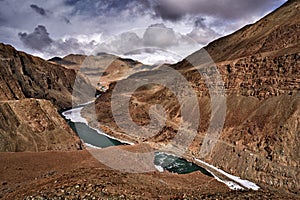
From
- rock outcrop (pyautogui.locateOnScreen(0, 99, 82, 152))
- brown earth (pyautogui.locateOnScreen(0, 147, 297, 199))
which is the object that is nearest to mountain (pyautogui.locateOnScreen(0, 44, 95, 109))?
rock outcrop (pyautogui.locateOnScreen(0, 99, 82, 152))

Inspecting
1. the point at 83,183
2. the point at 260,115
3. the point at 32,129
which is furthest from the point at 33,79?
the point at 83,183

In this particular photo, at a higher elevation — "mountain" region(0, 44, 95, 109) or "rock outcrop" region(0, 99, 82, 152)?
"mountain" region(0, 44, 95, 109)

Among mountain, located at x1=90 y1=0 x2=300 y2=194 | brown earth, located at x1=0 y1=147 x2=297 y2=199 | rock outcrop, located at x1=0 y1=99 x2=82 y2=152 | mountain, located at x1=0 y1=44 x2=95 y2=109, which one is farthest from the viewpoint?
mountain, located at x1=0 y1=44 x2=95 y2=109

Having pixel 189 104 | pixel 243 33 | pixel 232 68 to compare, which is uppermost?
pixel 243 33

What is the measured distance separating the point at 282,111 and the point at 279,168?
893cm

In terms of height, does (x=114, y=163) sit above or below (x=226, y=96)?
below

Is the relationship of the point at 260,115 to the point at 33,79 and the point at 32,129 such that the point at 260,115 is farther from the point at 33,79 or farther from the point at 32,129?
the point at 33,79

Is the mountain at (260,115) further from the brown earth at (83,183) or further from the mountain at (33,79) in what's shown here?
the mountain at (33,79)

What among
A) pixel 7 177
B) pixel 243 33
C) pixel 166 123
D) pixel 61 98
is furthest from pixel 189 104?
pixel 61 98

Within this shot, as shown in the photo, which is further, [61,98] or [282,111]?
[61,98]

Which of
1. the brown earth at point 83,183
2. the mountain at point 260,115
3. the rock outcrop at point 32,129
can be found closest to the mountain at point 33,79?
the rock outcrop at point 32,129

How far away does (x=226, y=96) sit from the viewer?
171ft

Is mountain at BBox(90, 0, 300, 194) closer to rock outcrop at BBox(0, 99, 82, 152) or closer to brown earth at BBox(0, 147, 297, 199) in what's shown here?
brown earth at BBox(0, 147, 297, 199)

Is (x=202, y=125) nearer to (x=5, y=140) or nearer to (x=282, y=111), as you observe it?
(x=282, y=111)
